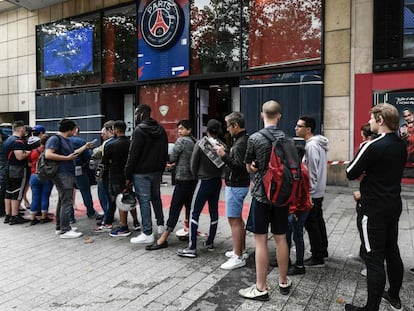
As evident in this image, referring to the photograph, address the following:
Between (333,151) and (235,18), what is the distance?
15.6 ft

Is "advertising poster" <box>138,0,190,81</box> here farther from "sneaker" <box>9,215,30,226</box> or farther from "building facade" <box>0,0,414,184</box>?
"sneaker" <box>9,215,30,226</box>

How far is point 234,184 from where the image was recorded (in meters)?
4.58

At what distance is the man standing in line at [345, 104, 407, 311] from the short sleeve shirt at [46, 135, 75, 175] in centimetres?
426

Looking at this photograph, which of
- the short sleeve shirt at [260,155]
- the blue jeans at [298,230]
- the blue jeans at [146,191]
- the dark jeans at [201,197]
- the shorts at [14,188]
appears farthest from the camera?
the shorts at [14,188]

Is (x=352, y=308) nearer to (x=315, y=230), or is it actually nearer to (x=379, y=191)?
(x=379, y=191)

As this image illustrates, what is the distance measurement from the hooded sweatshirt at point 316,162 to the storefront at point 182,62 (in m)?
5.72

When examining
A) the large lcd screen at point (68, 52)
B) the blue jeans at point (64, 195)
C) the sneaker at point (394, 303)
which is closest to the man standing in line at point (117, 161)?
the blue jeans at point (64, 195)

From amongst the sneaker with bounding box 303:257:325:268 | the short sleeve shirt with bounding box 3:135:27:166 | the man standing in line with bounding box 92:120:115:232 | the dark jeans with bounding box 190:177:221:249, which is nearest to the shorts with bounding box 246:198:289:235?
the sneaker with bounding box 303:257:325:268

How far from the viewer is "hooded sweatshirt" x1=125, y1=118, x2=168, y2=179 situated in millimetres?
5328

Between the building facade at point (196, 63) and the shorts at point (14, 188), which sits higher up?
the building facade at point (196, 63)

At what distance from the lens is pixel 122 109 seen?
14.5m

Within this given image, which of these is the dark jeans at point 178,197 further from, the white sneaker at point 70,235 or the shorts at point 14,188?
the shorts at point 14,188

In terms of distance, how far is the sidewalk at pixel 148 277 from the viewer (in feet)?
12.2

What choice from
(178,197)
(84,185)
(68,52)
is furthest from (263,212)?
(68,52)
